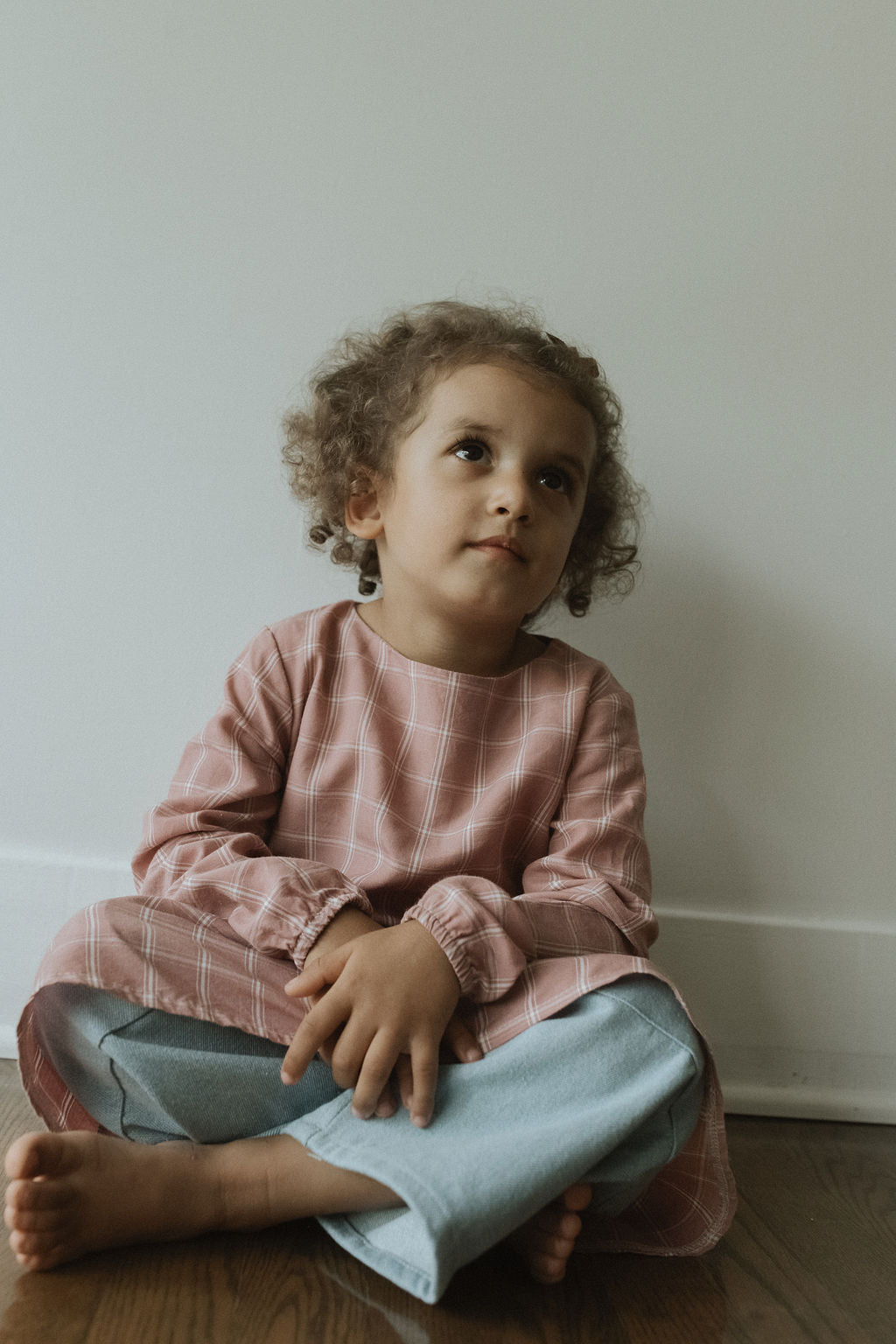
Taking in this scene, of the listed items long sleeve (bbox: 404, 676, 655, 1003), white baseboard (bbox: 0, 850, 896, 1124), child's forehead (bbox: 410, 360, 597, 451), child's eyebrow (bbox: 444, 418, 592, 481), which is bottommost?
white baseboard (bbox: 0, 850, 896, 1124)

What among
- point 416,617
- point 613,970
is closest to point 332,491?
point 416,617

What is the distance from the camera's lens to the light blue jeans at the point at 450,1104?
26.5 inches

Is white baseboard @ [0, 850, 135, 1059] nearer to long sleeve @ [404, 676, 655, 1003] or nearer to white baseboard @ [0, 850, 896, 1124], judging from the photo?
long sleeve @ [404, 676, 655, 1003]

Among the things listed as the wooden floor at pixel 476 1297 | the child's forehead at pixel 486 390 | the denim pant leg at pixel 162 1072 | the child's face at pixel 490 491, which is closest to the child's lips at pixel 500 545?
the child's face at pixel 490 491

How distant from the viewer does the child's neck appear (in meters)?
0.99

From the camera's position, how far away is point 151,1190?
2.23 ft

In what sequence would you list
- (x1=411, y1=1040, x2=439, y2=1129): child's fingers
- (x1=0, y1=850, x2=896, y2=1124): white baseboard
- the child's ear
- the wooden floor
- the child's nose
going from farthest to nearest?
(x1=0, y1=850, x2=896, y2=1124): white baseboard < the child's ear < the child's nose < (x1=411, y1=1040, x2=439, y2=1129): child's fingers < the wooden floor

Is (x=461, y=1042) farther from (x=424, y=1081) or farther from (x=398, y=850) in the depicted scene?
(x=398, y=850)

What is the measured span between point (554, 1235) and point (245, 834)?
37 cm

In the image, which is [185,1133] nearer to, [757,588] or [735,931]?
[735,931]

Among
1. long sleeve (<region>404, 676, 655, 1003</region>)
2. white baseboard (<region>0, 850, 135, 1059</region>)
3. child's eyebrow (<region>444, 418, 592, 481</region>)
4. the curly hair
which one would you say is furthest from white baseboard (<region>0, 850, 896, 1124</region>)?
white baseboard (<region>0, 850, 135, 1059</region>)

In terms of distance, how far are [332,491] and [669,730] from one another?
426 millimetres

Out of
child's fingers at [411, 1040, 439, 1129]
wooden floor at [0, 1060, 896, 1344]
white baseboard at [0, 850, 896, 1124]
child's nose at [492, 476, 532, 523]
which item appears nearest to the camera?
wooden floor at [0, 1060, 896, 1344]

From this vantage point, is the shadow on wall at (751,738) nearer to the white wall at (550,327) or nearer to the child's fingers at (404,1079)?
the white wall at (550,327)
